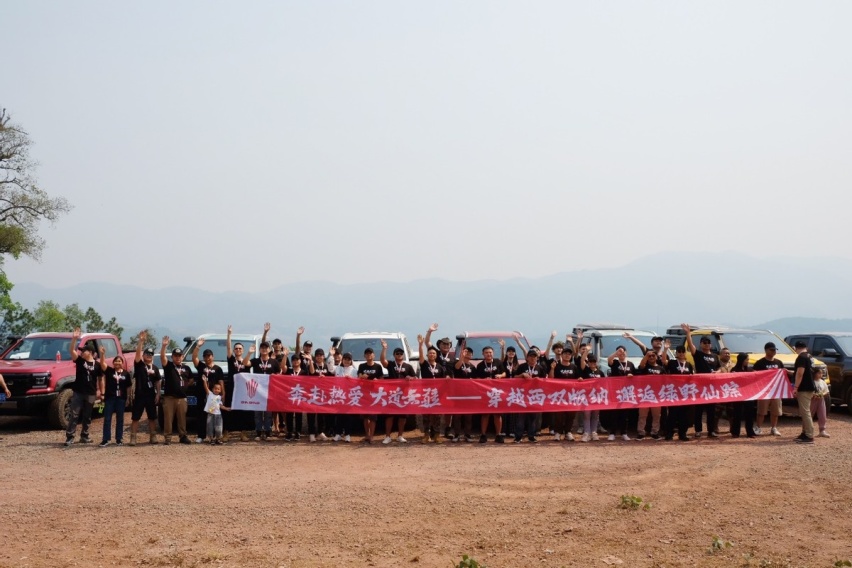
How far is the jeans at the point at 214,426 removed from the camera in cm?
1420

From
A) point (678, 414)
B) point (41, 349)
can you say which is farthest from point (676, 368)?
point (41, 349)

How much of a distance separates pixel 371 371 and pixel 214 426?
2.97 metres

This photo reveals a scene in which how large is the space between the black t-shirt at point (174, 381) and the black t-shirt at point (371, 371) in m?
3.15

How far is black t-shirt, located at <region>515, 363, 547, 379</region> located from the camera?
48.2ft

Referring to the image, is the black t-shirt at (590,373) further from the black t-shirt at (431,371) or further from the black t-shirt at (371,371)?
the black t-shirt at (371,371)

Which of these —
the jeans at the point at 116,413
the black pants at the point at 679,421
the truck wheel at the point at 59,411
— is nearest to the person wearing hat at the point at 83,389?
the jeans at the point at 116,413

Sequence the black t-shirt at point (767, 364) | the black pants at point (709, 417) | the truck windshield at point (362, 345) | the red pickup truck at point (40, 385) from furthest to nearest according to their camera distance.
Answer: the truck windshield at point (362, 345)
the red pickup truck at point (40, 385)
the black t-shirt at point (767, 364)
the black pants at point (709, 417)

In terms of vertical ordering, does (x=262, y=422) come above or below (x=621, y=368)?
below

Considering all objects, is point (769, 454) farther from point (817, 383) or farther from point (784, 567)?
point (784, 567)

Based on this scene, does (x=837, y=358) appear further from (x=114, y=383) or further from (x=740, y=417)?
(x=114, y=383)

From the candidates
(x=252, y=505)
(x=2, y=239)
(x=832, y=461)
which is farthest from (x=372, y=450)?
(x=2, y=239)

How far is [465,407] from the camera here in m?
14.4

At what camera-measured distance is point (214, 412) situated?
557 inches

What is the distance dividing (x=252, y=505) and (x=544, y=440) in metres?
6.53
